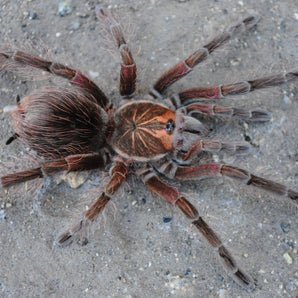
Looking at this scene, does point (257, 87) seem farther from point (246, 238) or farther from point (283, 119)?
point (246, 238)

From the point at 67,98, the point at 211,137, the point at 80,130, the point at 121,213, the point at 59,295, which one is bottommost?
the point at 59,295

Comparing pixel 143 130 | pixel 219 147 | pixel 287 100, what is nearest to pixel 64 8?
pixel 143 130

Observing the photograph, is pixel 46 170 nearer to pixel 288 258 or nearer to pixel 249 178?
pixel 249 178

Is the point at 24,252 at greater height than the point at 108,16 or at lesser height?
lesser

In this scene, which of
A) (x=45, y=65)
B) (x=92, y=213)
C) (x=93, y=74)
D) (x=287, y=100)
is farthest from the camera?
(x=93, y=74)

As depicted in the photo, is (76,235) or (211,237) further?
(76,235)

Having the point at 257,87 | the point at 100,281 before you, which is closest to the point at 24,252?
the point at 100,281

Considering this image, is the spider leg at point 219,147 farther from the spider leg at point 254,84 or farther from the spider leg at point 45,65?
the spider leg at point 45,65

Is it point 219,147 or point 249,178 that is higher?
point 219,147
